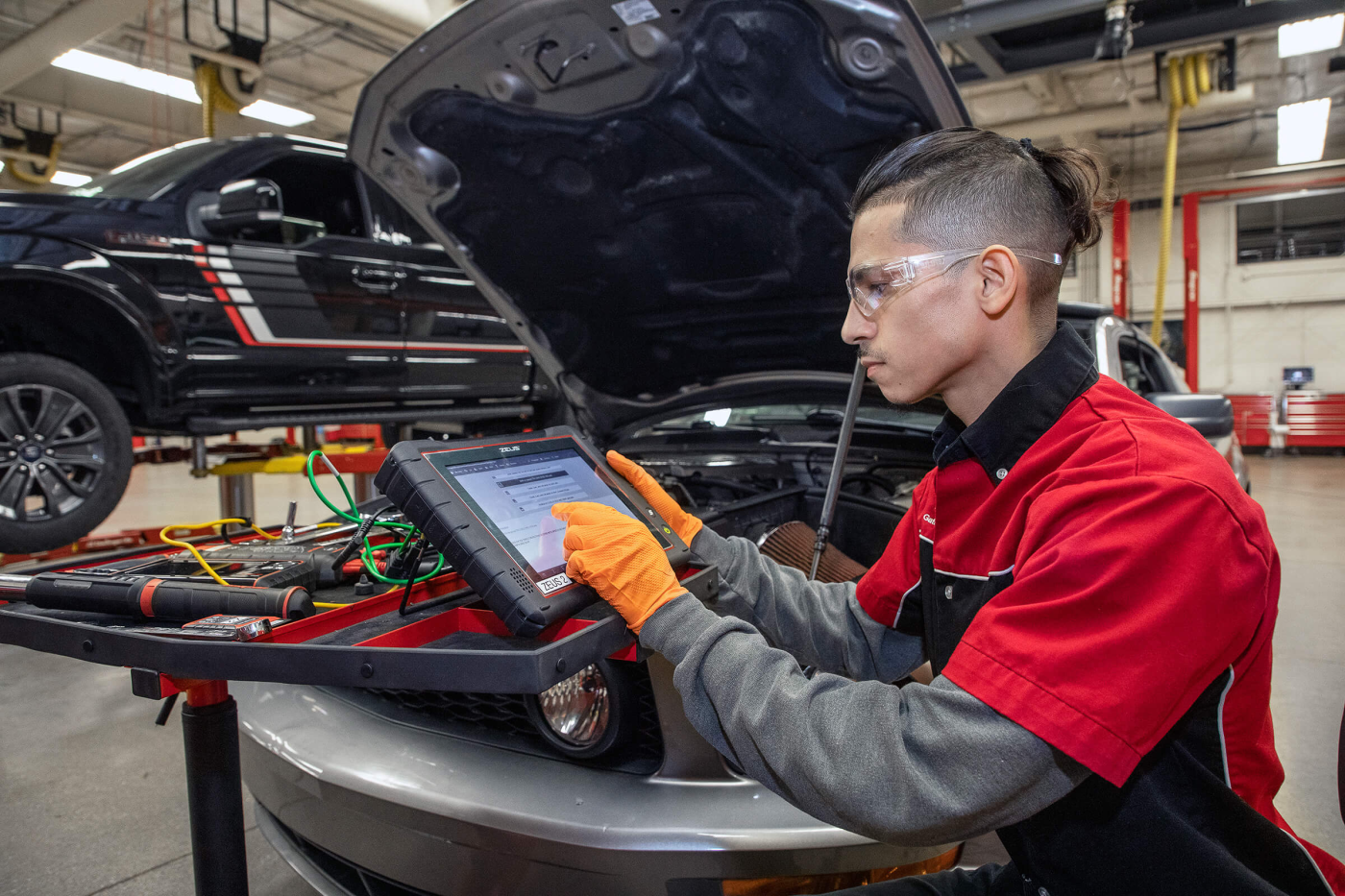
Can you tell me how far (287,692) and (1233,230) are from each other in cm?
1560

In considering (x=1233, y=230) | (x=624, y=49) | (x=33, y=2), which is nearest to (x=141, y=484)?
(x=33, y=2)

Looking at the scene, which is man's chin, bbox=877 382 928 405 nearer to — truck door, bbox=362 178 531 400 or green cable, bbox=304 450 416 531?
green cable, bbox=304 450 416 531

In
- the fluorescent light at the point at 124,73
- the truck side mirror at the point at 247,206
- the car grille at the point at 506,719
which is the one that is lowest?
the car grille at the point at 506,719

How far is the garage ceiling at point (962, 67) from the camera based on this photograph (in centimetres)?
452

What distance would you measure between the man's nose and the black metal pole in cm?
86

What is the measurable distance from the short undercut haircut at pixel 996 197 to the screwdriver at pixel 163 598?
761 millimetres

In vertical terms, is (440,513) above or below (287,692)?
above

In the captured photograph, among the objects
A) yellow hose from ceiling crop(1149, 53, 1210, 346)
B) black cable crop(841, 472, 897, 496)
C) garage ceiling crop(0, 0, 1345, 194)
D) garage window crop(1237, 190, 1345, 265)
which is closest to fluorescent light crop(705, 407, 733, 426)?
black cable crop(841, 472, 897, 496)

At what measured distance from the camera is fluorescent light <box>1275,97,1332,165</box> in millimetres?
8484

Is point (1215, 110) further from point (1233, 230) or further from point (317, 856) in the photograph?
point (317, 856)

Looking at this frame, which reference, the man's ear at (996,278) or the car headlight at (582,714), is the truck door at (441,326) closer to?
the car headlight at (582,714)

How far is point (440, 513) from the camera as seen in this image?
857 millimetres

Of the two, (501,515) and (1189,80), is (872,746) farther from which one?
(1189,80)

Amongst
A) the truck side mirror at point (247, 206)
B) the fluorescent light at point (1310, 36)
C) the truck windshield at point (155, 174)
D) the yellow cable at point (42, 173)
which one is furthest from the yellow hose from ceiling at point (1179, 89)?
the yellow cable at point (42, 173)
